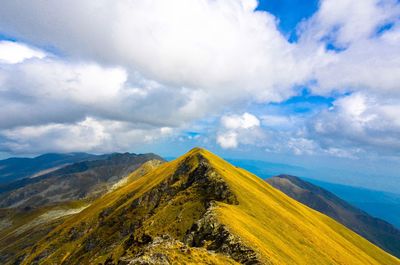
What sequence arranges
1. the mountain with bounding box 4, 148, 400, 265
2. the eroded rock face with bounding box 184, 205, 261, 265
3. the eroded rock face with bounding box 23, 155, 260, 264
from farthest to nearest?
1. the eroded rock face with bounding box 23, 155, 260, 264
2. the eroded rock face with bounding box 184, 205, 261, 265
3. the mountain with bounding box 4, 148, 400, 265

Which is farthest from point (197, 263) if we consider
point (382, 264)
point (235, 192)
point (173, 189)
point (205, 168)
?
point (382, 264)

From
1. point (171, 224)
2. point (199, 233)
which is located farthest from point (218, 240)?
point (171, 224)

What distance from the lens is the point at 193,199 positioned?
289 ft

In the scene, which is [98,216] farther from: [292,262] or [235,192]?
[292,262]

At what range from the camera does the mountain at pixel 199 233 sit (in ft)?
156

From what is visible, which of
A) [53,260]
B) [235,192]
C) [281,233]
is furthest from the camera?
[53,260]

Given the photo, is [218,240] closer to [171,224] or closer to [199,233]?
[199,233]

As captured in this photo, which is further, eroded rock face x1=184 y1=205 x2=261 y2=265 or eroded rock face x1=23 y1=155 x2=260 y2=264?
eroded rock face x1=23 y1=155 x2=260 y2=264

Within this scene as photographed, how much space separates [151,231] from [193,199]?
1558 cm

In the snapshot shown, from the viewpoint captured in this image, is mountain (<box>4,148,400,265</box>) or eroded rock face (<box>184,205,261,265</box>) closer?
mountain (<box>4,148,400,265</box>)

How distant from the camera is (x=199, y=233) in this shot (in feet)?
204

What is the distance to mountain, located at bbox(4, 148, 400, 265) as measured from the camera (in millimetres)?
47531

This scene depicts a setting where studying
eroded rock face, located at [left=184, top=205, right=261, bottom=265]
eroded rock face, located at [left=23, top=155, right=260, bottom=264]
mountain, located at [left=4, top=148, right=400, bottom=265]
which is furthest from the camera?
eroded rock face, located at [left=23, top=155, right=260, bottom=264]

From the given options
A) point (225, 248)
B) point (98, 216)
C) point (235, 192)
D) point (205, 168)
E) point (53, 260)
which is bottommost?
point (53, 260)
